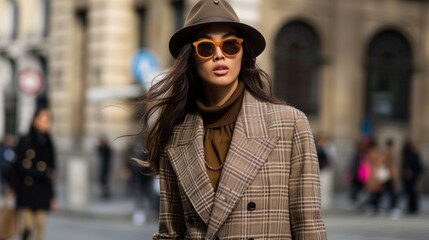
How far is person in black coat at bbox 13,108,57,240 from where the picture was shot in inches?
A: 416

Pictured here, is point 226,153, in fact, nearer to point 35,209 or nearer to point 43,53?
point 35,209

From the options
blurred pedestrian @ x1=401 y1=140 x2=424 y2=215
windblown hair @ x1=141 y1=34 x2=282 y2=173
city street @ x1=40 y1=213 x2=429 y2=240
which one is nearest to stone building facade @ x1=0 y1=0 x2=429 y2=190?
blurred pedestrian @ x1=401 y1=140 x2=424 y2=215

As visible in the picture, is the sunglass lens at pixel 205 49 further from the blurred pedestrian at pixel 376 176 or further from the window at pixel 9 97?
the window at pixel 9 97

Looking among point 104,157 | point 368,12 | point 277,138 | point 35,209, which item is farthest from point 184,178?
point 368,12

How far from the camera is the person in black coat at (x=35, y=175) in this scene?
34.6ft

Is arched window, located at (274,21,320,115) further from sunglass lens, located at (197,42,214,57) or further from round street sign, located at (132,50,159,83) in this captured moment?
sunglass lens, located at (197,42,214,57)

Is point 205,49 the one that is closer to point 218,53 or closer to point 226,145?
point 218,53

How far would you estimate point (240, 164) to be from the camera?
126 inches

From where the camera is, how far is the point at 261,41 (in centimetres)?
340

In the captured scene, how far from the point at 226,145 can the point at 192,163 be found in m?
0.14

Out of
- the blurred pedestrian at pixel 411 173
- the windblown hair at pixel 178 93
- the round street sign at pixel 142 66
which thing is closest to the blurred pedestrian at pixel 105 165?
the round street sign at pixel 142 66

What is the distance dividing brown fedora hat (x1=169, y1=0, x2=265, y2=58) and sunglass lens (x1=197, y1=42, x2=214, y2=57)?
7cm

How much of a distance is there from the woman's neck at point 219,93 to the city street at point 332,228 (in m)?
10.8

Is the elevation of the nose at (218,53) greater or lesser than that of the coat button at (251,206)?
greater
